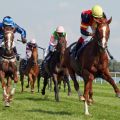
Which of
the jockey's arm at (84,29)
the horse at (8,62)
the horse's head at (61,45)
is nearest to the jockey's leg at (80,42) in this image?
the jockey's arm at (84,29)

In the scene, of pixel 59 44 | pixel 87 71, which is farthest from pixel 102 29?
pixel 59 44

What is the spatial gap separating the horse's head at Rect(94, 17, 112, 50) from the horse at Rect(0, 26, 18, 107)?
2919 millimetres

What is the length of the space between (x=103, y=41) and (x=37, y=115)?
250 cm

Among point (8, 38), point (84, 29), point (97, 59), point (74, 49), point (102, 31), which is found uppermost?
point (84, 29)

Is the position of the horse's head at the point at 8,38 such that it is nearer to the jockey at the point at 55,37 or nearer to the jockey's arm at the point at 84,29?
the jockey's arm at the point at 84,29

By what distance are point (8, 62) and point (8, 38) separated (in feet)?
2.65

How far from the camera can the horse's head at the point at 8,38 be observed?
1363 cm

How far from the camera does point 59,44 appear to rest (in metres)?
17.6

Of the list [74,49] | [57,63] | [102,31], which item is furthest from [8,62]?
[57,63]

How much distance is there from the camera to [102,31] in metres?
11.6

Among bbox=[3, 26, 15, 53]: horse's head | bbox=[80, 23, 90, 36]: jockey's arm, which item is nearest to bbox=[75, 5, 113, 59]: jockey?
bbox=[80, 23, 90, 36]: jockey's arm

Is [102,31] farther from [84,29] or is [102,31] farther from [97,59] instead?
[84,29]

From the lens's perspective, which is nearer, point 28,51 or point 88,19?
point 88,19

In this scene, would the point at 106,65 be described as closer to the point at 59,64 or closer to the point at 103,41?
the point at 103,41
